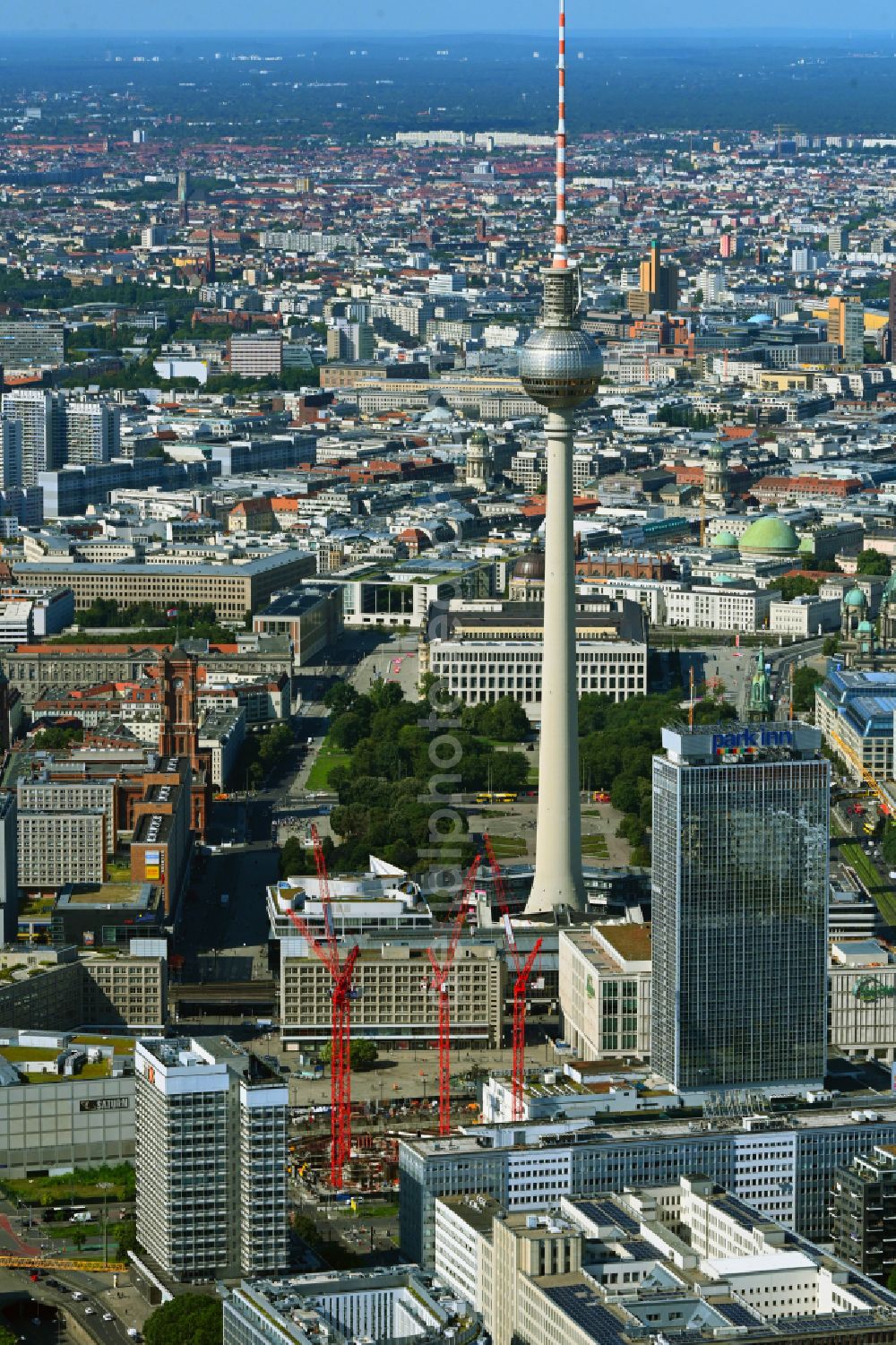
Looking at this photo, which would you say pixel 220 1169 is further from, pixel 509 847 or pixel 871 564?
pixel 871 564

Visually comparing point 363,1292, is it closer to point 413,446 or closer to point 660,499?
point 660,499

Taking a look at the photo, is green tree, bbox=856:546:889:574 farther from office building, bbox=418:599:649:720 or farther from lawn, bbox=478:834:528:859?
lawn, bbox=478:834:528:859

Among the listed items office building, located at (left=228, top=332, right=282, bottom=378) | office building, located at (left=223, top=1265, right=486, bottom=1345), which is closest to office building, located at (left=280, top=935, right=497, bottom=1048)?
office building, located at (left=223, top=1265, right=486, bottom=1345)

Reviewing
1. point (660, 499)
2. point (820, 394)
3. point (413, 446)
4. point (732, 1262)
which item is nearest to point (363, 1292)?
point (732, 1262)

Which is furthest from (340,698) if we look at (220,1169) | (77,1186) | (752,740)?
(220,1169)

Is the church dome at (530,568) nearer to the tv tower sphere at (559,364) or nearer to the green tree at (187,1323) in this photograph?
the tv tower sphere at (559,364)

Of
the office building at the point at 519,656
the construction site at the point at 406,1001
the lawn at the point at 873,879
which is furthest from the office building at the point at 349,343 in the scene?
the construction site at the point at 406,1001
